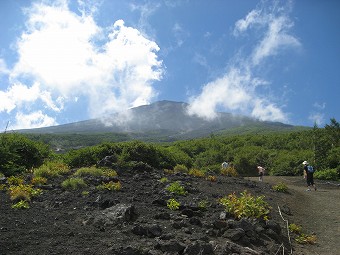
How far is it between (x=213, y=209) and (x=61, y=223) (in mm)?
3945

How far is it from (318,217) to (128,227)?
6809 millimetres

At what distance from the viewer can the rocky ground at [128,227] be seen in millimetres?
5902

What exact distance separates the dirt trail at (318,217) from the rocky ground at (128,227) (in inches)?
21.3

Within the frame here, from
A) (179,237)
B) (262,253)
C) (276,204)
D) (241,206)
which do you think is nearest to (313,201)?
(276,204)

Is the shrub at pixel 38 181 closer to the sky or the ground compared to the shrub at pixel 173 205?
closer to the sky

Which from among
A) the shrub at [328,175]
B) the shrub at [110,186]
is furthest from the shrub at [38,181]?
the shrub at [328,175]

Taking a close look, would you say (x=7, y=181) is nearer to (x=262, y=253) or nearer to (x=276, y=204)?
(x=262, y=253)

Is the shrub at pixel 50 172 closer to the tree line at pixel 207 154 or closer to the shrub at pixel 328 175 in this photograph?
the tree line at pixel 207 154

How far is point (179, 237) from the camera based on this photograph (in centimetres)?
662

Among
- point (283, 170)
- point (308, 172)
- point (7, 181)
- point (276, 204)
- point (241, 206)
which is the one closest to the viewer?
point (241, 206)

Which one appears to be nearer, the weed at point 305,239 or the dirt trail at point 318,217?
the dirt trail at point 318,217

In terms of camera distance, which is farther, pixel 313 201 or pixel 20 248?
pixel 313 201

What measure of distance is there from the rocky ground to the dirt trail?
54cm

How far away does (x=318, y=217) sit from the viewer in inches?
434
